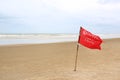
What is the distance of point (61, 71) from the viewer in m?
10.0

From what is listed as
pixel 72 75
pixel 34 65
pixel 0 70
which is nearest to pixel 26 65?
pixel 34 65

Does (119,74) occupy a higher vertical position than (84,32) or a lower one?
lower

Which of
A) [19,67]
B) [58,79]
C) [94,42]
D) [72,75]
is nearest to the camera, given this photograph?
[58,79]

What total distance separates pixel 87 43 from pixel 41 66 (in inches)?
93.4

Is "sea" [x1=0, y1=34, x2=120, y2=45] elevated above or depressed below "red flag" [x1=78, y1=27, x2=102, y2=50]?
below

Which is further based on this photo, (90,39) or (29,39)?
(29,39)

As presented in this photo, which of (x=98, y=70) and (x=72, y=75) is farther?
(x=98, y=70)

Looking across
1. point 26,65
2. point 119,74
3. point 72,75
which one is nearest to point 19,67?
point 26,65

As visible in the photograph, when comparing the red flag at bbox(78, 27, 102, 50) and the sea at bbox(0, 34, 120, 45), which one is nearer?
the red flag at bbox(78, 27, 102, 50)

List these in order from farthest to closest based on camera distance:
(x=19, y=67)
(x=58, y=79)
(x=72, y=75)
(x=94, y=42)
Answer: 1. (x=19, y=67)
2. (x=94, y=42)
3. (x=72, y=75)
4. (x=58, y=79)

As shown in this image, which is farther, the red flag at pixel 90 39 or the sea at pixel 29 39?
the sea at pixel 29 39

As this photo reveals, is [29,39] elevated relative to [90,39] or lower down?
lower down

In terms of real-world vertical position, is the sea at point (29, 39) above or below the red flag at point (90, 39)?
below

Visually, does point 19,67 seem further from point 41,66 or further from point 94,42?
point 94,42
